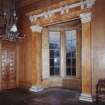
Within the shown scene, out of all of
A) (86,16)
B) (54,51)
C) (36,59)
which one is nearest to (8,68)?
(36,59)

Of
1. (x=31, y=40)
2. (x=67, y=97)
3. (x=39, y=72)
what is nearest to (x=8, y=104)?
(x=67, y=97)

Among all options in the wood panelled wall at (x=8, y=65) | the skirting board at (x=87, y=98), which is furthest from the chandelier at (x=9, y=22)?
the skirting board at (x=87, y=98)

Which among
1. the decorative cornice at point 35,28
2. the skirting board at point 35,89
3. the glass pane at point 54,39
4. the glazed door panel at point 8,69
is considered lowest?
the skirting board at point 35,89

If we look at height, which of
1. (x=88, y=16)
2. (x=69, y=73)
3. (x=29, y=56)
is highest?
(x=88, y=16)

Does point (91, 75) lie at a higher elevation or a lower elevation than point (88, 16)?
lower

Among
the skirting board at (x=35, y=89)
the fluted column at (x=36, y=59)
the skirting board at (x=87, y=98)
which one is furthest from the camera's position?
the fluted column at (x=36, y=59)

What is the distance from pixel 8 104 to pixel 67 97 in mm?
2143

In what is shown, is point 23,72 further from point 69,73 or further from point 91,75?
point 91,75

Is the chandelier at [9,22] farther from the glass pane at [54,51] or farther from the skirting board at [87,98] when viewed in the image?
the skirting board at [87,98]

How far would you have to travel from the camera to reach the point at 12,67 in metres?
9.05

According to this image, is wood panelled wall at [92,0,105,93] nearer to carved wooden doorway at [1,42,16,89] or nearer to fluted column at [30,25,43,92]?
fluted column at [30,25,43,92]

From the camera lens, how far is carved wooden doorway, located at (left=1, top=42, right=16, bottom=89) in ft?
28.7

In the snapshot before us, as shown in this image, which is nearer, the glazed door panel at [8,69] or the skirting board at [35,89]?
the skirting board at [35,89]

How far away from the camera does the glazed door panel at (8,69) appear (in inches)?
344
